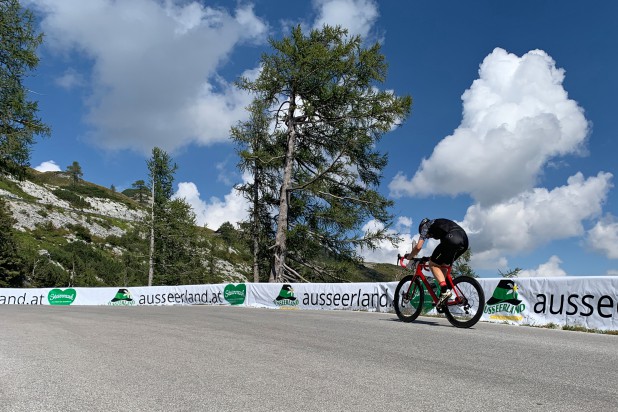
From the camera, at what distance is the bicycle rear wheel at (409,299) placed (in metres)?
8.51

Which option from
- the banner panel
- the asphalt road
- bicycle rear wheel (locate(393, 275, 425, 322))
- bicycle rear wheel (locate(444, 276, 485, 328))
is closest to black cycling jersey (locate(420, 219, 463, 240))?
bicycle rear wheel (locate(444, 276, 485, 328))

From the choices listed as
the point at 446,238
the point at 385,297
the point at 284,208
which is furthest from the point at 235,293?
the point at 446,238

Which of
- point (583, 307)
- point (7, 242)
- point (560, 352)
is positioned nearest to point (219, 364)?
point (560, 352)

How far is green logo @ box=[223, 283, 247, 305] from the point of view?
73.1 feet

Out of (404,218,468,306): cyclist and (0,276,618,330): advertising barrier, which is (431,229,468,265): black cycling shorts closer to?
(404,218,468,306): cyclist

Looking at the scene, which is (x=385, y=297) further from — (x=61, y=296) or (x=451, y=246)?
(x=61, y=296)

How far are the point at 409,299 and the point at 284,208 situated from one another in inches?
743

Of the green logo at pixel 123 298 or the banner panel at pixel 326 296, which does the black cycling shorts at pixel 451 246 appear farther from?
the green logo at pixel 123 298

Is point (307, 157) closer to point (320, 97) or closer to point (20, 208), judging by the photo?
point (320, 97)

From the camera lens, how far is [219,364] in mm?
4434

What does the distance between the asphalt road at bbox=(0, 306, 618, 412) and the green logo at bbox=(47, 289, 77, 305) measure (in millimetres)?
27263

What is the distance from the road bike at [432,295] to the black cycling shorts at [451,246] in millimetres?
167

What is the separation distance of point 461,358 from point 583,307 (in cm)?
703

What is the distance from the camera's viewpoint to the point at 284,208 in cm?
2728
